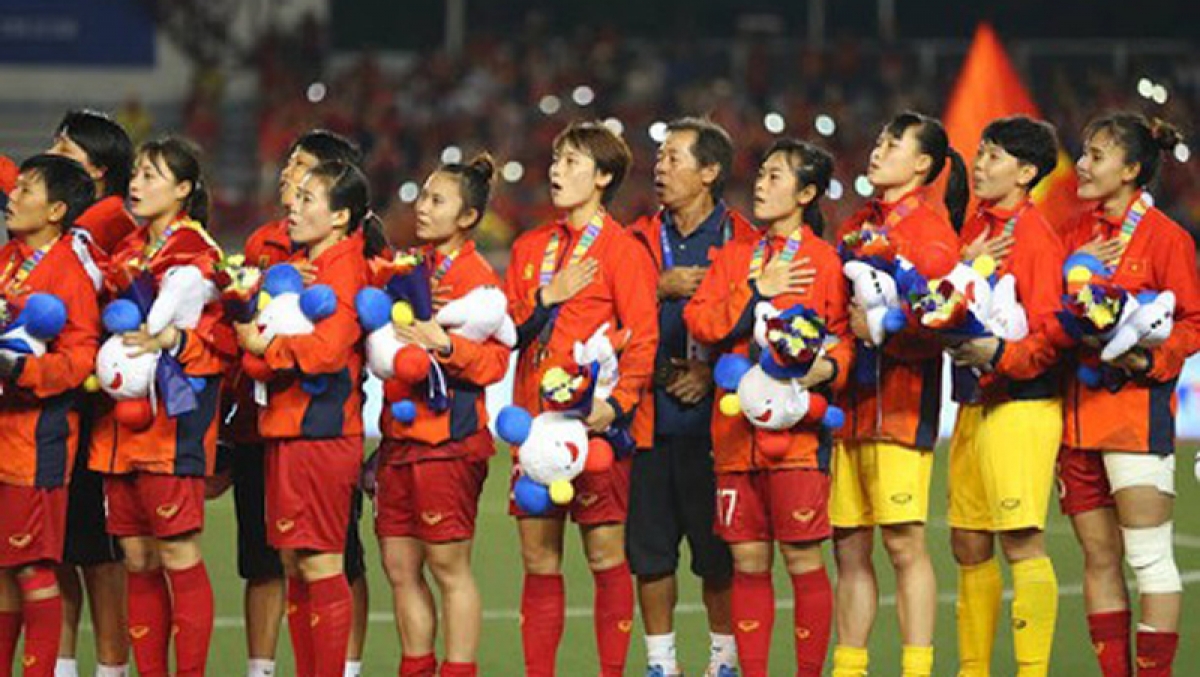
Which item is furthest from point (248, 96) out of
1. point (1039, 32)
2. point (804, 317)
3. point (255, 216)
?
point (804, 317)

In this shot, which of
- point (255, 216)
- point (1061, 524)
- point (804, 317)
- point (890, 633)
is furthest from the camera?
point (255, 216)

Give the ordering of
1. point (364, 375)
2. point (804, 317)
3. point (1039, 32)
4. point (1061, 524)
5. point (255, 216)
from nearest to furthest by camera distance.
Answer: point (804, 317)
point (364, 375)
point (1061, 524)
point (255, 216)
point (1039, 32)

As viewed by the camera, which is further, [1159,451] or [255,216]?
[255,216]

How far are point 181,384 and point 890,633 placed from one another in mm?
3260

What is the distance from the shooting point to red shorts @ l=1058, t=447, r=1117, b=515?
740 cm

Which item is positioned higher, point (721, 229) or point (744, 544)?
point (721, 229)

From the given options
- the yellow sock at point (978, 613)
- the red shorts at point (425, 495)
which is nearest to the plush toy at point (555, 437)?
the red shorts at point (425, 495)

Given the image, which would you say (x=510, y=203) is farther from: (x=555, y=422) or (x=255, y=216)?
(x=555, y=422)

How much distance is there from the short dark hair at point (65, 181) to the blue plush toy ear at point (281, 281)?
670 millimetres

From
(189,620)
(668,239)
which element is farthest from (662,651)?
(189,620)

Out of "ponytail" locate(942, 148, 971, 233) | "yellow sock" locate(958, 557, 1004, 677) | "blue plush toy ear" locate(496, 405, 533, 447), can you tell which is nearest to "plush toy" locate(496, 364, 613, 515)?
"blue plush toy ear" locate(496, 405, 533, 447)

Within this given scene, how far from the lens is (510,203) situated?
2125 cm

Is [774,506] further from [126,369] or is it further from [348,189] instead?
[126,369]

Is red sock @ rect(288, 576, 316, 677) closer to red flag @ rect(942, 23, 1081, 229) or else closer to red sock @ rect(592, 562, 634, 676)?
red sock @ rect(592, 562, 634, 676)
